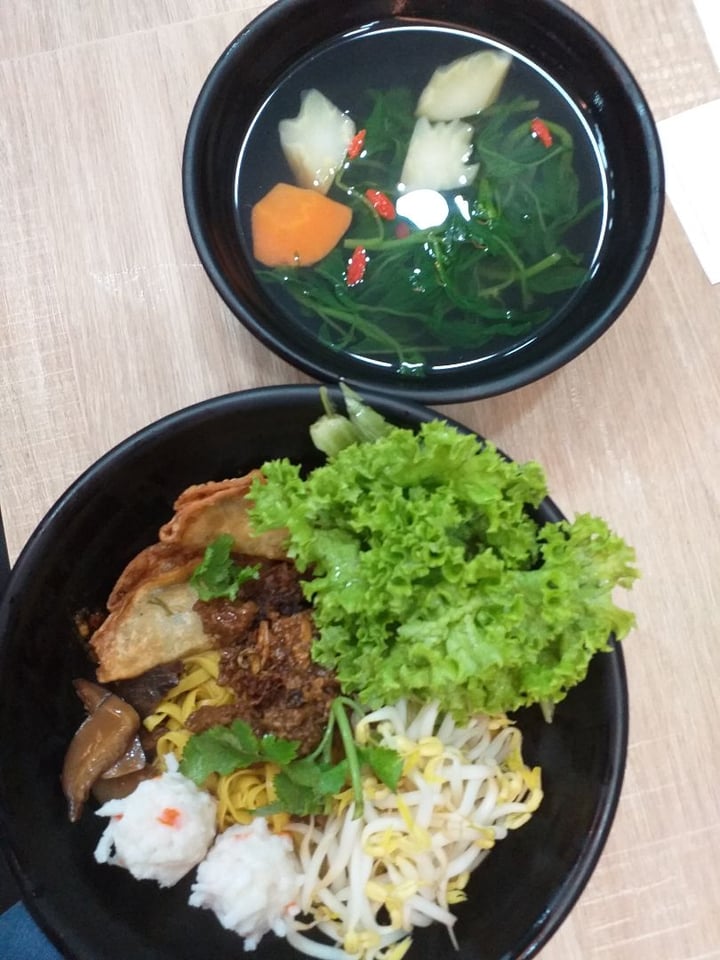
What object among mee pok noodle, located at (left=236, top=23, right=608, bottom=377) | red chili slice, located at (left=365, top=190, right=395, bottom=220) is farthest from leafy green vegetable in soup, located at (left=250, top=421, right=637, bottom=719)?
red chili slice, located at (left=365, top=190, right=395, bottom=220)

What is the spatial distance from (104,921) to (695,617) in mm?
988

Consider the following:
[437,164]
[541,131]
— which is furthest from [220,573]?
[541,131]

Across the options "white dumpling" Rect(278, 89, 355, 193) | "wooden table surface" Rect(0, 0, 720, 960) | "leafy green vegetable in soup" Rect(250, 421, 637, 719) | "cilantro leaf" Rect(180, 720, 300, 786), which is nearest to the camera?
"leafy green vegetable in soup" Rect(250, 421, 637, 719)

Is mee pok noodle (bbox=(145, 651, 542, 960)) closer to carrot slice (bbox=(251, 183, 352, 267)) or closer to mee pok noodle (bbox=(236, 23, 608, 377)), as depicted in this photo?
mee pok noodle (bbox=(236, 23, 608, 377))

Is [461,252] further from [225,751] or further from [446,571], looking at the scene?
[225,751]

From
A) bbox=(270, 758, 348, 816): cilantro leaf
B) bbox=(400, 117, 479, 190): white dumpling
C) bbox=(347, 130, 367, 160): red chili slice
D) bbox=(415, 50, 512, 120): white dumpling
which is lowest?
bbox=(270, 758, 348, 816): cilantro leaf

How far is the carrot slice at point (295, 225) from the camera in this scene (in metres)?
1.32

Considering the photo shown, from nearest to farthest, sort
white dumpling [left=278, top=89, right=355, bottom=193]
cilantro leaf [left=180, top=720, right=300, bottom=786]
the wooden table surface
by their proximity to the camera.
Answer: cilantro leaf [left=180, top=720, right=300, bottom=786] → the wooden table surface → white dumpling [left=278, top=89, right=355, bottom=193]

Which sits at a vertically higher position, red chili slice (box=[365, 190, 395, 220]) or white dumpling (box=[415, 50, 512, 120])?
white dumpling (box=[415, 50, 512, 120])

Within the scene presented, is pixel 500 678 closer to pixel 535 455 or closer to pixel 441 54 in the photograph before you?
pixel 535 455

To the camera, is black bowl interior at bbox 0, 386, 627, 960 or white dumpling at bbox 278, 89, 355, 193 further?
white dumpling at bbox 278, 89, 355, 193

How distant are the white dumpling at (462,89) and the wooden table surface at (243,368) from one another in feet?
0.89

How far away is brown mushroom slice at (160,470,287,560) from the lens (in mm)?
1131

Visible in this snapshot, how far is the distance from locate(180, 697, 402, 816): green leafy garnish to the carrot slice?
72cm
